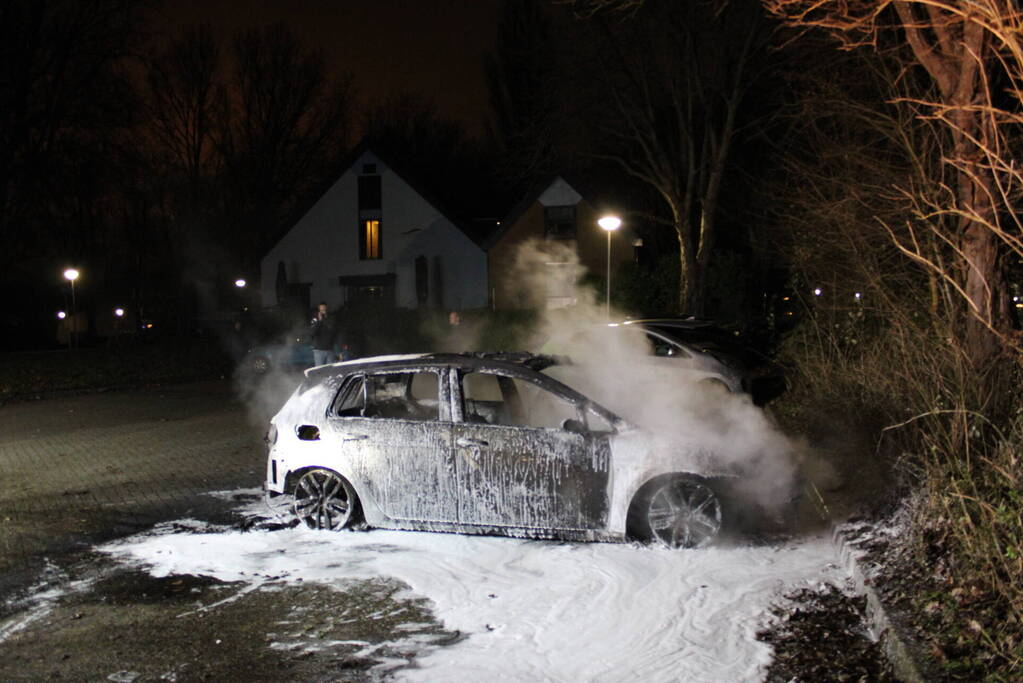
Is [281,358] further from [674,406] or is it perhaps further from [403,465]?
[403,465]

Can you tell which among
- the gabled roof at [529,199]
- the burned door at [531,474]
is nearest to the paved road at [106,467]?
the burned door at [531,474]

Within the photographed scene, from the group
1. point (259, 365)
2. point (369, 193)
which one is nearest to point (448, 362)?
point (259, 365)

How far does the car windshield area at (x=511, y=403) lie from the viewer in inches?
325

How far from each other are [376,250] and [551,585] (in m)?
41.3

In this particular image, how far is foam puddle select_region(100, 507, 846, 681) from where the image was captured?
16.8 feet

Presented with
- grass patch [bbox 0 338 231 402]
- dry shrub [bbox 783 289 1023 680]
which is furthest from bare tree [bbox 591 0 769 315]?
dry shrub [bbox 783 289 1023 680]

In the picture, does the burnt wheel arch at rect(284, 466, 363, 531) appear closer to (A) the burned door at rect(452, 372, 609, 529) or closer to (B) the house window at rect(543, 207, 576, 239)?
(A) the burned door at rect(452, 372, 609, 529)

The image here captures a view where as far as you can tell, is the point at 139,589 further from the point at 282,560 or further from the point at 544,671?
the point at 544,671

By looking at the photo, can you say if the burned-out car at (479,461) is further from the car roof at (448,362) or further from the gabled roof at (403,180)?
the gabled roof at (403,180)

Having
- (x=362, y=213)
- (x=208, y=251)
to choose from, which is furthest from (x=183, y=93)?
(x=362, y=213)

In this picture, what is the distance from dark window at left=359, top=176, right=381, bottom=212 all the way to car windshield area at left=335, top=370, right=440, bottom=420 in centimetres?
3875

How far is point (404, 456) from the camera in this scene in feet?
25.1

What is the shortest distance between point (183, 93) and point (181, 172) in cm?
449

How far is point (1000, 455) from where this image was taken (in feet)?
19.2
